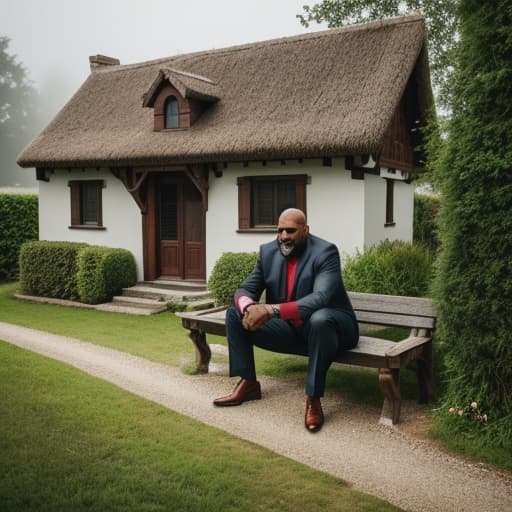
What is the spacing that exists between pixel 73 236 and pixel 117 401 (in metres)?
10.4

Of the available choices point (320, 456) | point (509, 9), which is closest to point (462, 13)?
point (509, 9)

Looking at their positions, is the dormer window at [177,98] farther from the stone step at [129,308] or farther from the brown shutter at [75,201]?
the stone step at [129,308]

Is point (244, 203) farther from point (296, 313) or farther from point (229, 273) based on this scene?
point (296, 313)

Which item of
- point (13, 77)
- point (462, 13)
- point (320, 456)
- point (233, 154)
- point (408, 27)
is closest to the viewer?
point (320, 456)

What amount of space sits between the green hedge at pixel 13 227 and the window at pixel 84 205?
309 cm

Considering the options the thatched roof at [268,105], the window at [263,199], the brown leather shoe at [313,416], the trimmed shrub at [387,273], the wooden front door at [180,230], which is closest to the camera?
the brown leather shoe at [313,416]

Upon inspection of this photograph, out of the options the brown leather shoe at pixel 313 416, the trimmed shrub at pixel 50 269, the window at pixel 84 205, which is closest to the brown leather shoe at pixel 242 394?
the brown leather shoe at pixel 313 416

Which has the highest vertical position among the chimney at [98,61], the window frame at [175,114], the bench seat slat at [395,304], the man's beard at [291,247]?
the chimney at [98,61]

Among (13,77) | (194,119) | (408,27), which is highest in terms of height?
(13,77)

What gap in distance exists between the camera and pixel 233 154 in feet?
38.8

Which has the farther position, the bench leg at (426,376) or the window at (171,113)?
the window at (171,113)

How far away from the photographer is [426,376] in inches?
233

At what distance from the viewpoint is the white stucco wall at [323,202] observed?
1165 cm

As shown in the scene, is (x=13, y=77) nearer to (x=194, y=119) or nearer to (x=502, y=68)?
(x=194, y=119)
